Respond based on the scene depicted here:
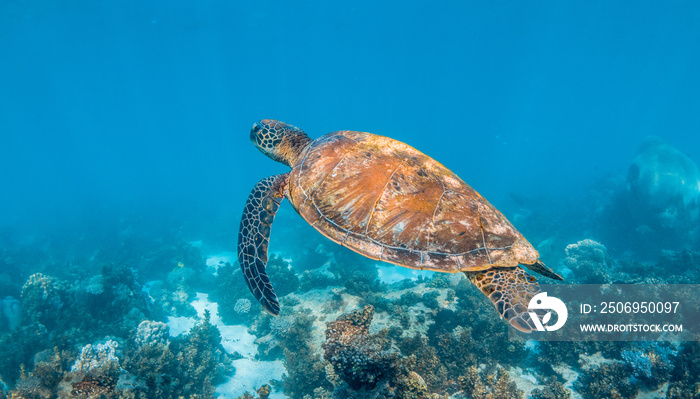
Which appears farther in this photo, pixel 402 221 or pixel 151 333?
pixel 151 333

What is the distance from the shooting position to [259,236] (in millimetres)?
4137

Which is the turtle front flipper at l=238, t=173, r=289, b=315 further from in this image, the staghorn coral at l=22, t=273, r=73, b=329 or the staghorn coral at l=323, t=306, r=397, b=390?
the staghorn coral at l=22, t=273, r=73, b=329

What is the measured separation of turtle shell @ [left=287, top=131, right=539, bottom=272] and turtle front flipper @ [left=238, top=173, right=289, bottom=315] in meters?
0.75

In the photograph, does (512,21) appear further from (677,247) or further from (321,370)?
(321,370)

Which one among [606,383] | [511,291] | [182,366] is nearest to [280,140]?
[511,291]

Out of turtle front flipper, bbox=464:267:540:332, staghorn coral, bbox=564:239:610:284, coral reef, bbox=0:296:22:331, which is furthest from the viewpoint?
staghorn coral, bbox=564:239:610:284

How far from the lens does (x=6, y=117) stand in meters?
77.0

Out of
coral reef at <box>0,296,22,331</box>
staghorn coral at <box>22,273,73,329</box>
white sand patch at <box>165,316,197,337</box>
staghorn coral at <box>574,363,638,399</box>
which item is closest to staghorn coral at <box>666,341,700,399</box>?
staghorn coral at <box>574,363,638,399</box>

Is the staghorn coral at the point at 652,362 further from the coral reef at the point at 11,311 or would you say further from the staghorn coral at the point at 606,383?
the coral reef at the point at 11,311

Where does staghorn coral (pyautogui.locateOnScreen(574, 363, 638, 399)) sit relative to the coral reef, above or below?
below

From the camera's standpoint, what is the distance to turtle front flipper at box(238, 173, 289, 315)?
3576 mm

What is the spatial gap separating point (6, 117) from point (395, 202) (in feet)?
416

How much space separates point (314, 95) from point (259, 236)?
12032 centimetres

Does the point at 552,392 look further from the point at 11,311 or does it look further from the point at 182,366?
the point at 11,311
